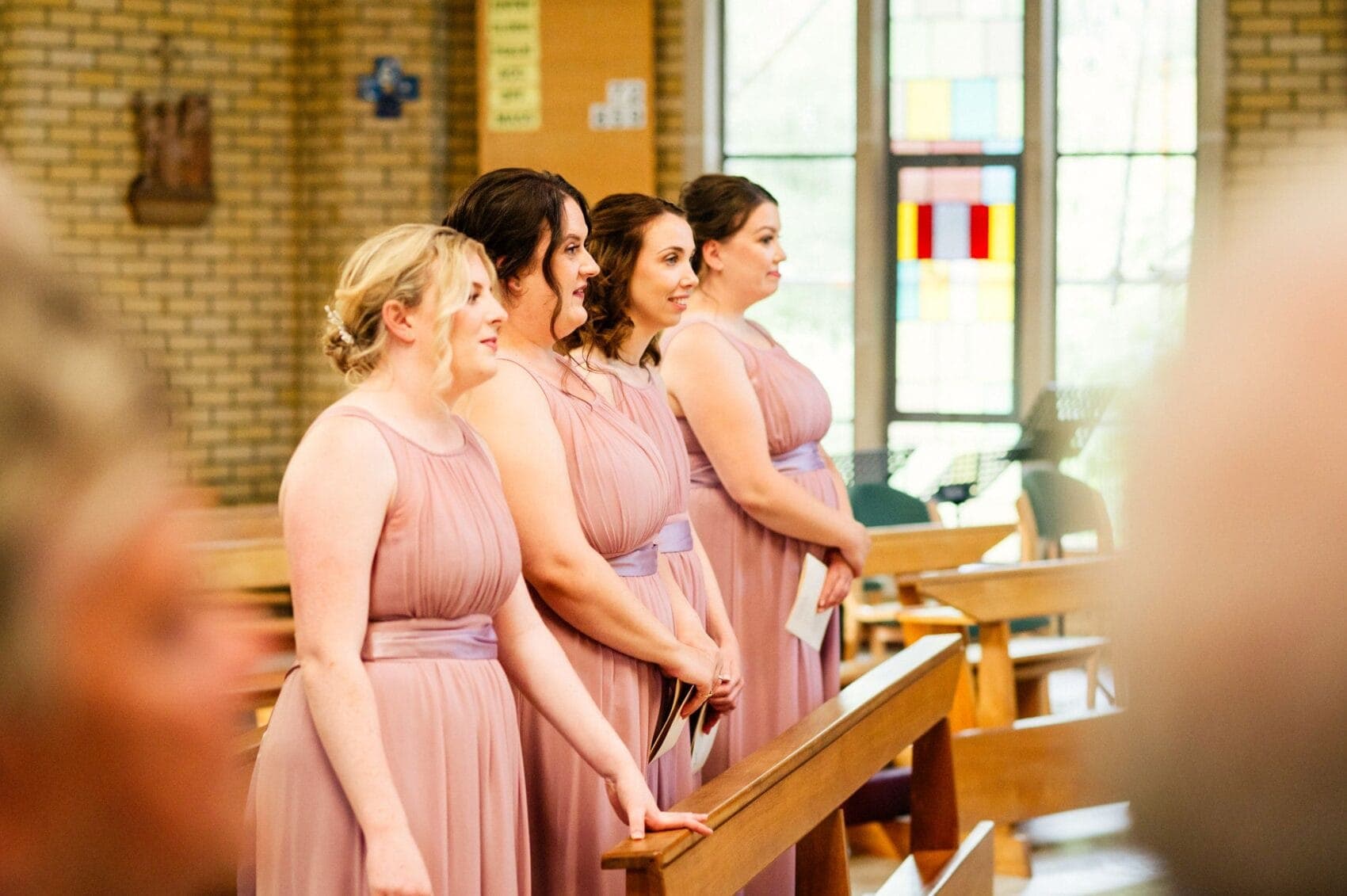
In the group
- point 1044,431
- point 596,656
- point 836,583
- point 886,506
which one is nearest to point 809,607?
point 836,583

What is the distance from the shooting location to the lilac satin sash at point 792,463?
359 centimetres

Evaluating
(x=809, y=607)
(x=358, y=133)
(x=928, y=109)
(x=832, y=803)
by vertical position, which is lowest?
(x=832, y=803)

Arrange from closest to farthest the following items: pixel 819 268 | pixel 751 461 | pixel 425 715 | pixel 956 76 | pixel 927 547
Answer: pixel 425 715 < pixel 751 461 < pixel 927 547 < pixel 956 76 < pixel 819 268

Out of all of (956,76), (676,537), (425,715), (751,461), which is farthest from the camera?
(956,76)

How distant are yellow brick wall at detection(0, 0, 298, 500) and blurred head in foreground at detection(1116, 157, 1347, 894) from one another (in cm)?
683

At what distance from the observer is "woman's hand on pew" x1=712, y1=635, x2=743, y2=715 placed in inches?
116

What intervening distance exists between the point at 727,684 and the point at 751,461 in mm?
642

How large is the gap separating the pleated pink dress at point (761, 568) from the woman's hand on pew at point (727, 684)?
47cm

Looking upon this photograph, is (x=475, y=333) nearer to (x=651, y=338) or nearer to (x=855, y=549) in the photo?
(x=651, y=338)

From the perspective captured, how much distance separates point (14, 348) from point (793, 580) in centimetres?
310

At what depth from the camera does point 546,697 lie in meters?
2.35

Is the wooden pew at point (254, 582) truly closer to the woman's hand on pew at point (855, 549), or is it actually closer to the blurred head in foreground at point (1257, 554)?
the blurred head in foreground at point (1257, 554)

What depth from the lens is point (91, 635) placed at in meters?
0.62

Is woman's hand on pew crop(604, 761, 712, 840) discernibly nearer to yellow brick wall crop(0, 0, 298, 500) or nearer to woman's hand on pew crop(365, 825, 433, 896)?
woman's hand on pew crop(365, 825, 433, 896)
